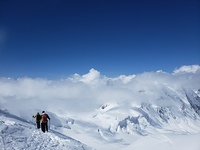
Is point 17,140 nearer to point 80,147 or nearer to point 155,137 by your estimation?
point 80,147

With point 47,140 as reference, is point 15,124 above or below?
above

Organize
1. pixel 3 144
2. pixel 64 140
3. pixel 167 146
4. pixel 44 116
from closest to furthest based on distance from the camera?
pixel 3 144
pixel 167 146
pixel 64 140
pixel 44 116

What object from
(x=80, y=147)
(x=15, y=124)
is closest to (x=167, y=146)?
(x=80, y=147)

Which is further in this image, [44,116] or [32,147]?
[44,116]

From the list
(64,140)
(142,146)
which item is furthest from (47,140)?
(142,146)

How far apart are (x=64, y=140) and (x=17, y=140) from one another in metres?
5.29

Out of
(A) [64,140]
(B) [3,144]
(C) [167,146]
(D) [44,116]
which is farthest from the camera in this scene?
(D) [44,116]

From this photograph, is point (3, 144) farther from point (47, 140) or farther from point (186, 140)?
point (186, 140)

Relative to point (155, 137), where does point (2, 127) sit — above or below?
above

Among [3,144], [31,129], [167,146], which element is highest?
[31,129]

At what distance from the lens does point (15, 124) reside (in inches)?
1169

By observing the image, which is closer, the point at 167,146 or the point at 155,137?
the point at 167,146

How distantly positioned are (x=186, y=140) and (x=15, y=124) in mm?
20332

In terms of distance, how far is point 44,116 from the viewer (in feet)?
101
